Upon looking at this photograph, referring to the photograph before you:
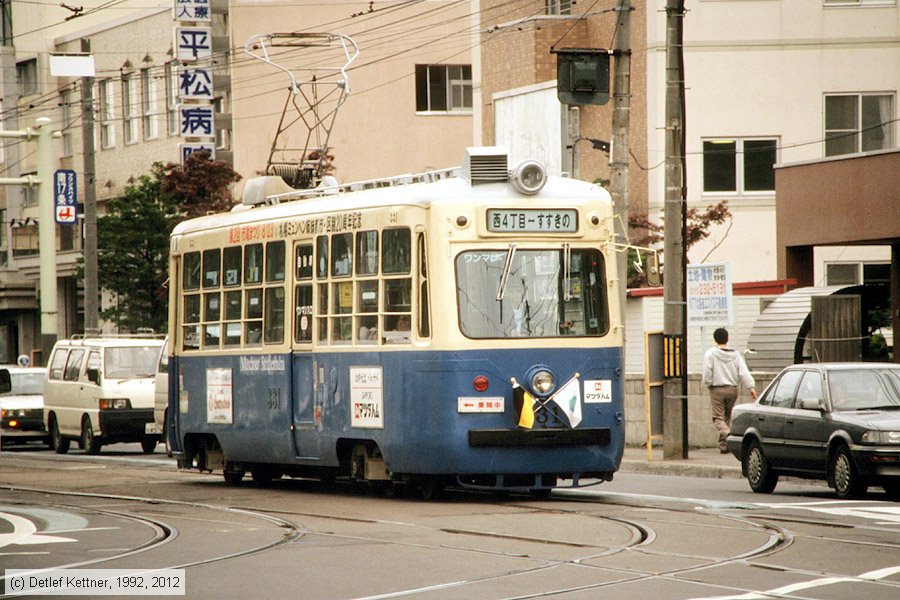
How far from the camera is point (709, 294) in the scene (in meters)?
23.6

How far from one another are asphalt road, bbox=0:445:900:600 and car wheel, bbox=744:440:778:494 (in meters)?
0.26

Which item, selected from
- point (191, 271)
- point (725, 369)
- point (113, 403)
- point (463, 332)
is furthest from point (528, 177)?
point (113, 403)

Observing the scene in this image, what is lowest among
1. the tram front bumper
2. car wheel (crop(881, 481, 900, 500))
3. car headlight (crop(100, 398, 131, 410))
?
car wheel (crop(881, 481, 900, 500))

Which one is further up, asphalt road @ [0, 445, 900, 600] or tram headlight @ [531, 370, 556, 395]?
tram headlight @ [531, 370, 556, 395]

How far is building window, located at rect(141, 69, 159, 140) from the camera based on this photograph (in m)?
54.2

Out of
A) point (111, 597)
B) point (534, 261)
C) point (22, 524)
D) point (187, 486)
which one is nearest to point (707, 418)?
point (187, 486)

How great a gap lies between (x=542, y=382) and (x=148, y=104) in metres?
40.3

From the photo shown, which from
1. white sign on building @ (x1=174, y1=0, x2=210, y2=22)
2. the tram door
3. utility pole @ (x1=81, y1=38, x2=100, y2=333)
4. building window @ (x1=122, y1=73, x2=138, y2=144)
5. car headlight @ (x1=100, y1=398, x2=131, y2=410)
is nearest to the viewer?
the tram door

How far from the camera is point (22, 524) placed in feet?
49.3

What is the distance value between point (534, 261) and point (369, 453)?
256 cm

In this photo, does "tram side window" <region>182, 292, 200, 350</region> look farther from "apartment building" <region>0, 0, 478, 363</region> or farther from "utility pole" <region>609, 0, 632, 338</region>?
"apartment building" <region>0, 0, 478, 363</region>

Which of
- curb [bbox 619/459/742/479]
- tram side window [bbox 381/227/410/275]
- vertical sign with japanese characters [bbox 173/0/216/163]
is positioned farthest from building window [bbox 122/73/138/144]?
tram side window [bbox 381/227/410/275]

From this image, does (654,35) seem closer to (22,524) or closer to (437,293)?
(437,293)

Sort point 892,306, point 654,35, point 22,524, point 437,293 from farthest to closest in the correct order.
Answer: point 654,35, point 892,306, point 437,293, point 22,524
